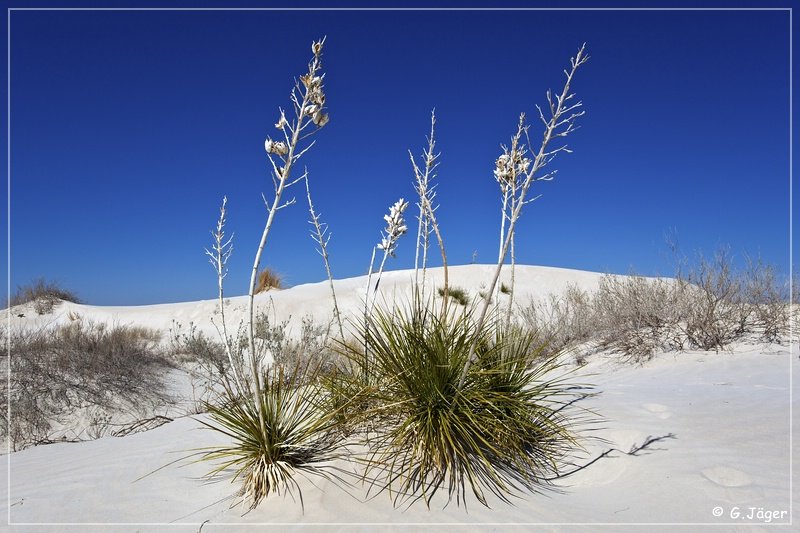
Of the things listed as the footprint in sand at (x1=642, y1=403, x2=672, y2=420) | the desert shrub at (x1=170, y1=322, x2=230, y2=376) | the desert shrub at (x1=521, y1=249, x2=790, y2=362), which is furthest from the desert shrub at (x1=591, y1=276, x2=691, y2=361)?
the desert shrub at (x1=170, y1=322, x2=230, y2=376)

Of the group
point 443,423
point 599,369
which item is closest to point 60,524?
point 443,423

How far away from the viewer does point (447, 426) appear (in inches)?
108

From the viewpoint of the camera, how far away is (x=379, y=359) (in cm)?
323

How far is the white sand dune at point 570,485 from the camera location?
256cm

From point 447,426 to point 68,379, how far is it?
6901mm

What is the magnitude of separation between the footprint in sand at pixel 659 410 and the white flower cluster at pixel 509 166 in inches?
92.4

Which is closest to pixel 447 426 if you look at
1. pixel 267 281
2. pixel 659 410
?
pixel 659 410

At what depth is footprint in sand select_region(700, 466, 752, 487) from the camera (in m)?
2.84

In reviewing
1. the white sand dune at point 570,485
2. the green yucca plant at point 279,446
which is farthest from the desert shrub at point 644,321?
the green yucca plant at point 279,446

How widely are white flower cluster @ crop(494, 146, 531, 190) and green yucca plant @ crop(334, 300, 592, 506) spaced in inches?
A: 39.3

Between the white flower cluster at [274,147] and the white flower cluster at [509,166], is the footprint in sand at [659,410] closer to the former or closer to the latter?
the white flower cluster at [509,166]

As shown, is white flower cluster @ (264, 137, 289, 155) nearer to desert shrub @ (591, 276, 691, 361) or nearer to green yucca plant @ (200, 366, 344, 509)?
green yucca plant @ (200, 366, 344, 509)

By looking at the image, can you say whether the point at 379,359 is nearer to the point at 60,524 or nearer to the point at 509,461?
the point at 509,461

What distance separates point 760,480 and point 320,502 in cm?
253
